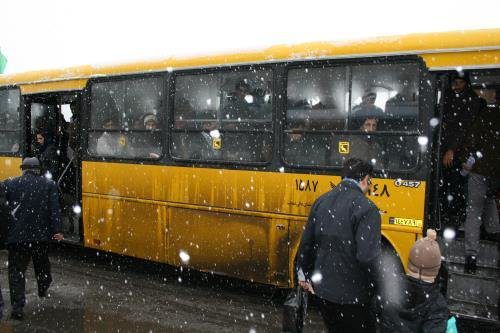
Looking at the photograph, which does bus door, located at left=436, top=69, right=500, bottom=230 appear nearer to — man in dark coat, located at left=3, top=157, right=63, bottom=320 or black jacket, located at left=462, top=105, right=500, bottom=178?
black jacket, located at left=462, top=105, right=500, bottom=178

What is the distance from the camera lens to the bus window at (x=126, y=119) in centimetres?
715

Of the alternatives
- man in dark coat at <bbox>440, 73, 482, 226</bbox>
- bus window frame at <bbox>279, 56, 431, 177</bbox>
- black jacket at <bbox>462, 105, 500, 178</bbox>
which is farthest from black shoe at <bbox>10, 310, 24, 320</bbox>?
black jacket at <bbox>462, 105, 500, 178</bbox>

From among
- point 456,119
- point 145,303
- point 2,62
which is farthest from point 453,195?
point 2,62

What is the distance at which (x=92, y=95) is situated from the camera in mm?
7969

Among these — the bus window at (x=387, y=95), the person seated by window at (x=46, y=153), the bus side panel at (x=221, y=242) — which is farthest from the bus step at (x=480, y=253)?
the person seated by window at (x=46, y=153)

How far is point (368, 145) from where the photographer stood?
5.47 metres

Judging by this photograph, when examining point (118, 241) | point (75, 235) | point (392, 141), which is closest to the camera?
point (392, 141)

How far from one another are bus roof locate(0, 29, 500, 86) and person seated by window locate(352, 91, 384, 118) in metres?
0.45

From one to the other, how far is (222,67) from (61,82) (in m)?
3.47

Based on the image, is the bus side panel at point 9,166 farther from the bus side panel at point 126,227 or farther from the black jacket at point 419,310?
the black jacket at point 419,310

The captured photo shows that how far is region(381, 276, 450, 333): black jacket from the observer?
9.14 ft

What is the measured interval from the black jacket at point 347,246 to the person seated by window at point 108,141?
4.85 metres

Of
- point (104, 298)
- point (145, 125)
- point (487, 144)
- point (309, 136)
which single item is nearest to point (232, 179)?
point (309, 136)

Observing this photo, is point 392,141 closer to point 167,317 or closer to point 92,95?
point 167,317
